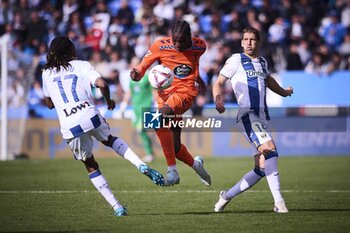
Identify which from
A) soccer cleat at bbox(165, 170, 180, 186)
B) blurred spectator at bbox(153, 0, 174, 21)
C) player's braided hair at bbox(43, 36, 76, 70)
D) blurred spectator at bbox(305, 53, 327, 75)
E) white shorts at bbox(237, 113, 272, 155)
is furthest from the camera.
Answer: blurred spectator at bbox(153, 0, 174, 21)

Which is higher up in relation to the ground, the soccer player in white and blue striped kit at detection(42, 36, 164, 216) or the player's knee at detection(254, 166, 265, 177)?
the soccer player in white and blue striped kit at detection(42, 36, 164, 216)

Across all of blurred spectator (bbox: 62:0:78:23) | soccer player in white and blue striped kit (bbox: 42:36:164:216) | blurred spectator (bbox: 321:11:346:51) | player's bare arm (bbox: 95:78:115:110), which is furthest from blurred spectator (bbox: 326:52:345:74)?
player's bare arm (bbox: 95:78:115:110)

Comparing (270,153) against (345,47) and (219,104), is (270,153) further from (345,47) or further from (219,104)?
(345,47)

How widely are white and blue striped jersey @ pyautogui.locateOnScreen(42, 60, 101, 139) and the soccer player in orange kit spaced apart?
170 centimetres

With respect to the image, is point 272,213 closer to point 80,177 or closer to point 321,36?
point 80,177

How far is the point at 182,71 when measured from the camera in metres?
12.4

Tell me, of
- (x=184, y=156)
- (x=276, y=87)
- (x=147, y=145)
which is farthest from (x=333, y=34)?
(x=276, y=87)

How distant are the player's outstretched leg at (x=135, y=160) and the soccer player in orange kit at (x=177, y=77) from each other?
1491 mm

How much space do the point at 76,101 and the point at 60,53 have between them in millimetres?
676

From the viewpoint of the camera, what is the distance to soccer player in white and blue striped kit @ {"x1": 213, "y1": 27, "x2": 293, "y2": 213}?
10844 mm

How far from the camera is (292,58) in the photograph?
24656 mm

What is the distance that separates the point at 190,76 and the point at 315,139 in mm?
11670

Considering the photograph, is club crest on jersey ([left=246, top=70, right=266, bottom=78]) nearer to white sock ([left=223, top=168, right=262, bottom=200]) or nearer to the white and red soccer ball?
white sock ([left=223, top=168, right=262, bottom=200])

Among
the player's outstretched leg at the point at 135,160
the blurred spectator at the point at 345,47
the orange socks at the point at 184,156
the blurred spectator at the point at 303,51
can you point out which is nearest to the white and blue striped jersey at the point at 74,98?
the player's outstretched leg at the point at 135,160
